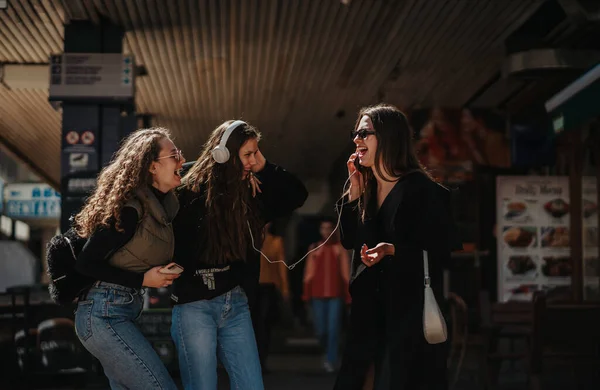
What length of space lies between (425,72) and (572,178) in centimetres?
337

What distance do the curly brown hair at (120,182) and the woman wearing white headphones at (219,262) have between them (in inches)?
10.7

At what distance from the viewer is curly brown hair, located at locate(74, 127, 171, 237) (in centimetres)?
412

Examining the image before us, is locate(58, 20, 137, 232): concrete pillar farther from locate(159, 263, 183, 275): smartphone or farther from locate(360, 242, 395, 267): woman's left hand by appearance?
locate(360, 242, 395, 267): woman's left hand

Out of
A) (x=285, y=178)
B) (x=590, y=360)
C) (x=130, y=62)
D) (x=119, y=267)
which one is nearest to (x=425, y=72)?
(x=130, y=62)

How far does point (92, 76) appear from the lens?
10758mm

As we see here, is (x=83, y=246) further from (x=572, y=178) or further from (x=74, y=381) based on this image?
(x=572, y=178)

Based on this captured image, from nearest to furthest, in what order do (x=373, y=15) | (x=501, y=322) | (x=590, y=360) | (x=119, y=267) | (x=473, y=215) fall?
(x=119, y=267) → (x=590, y=360) → (x=501, y=322) → (x=373, y=15) → (x=473, y=215)

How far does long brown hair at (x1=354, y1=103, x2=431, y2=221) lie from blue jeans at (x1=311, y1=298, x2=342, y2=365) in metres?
7.13

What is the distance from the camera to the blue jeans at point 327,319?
11.2 m

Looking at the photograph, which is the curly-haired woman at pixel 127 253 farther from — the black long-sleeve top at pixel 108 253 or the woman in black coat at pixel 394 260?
the woman in black coat at pixel 394 260

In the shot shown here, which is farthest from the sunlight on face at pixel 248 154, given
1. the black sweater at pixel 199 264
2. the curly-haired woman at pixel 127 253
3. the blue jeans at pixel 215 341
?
the blue jeans at pixel 215 341

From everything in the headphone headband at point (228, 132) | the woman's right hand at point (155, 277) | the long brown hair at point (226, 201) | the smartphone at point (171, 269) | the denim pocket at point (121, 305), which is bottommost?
the denim pocket at point (121, 305)

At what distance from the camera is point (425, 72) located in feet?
43.5

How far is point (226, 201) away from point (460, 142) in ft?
34.6
